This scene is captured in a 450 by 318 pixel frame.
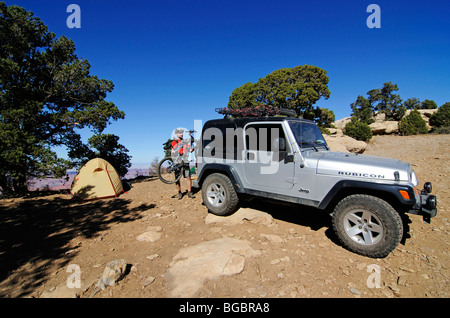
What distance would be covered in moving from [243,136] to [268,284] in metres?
3.04

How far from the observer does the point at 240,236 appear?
4094mm

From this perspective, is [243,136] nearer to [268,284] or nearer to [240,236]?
[240,236]

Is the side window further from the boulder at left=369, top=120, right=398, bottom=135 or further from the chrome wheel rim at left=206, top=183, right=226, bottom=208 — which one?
the boulder at left=369, top=120, right=398, bottom=135

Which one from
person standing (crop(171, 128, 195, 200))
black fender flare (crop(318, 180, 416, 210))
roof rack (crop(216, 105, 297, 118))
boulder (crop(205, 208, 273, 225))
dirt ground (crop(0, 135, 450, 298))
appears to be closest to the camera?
dirt ground (crop(0, 135, 450, 298))

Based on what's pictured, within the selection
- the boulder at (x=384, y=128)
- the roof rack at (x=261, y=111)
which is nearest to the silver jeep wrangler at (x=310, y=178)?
the roof rack at (x=261, y=111)

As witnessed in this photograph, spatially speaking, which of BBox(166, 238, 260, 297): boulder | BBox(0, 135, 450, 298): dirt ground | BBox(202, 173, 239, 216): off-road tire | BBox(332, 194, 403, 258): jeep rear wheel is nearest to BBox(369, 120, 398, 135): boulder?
BBox(0, 135, 450, 298): dirt ground

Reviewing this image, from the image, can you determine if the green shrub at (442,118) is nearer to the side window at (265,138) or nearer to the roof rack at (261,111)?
the roof rack at (261,111)

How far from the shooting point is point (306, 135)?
4523 mm

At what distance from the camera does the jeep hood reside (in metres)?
3.23

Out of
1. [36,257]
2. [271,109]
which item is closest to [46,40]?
[36,257]

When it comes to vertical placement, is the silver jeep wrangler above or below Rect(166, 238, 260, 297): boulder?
above

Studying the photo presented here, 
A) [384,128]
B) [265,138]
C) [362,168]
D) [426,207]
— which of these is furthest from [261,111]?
[384,128]

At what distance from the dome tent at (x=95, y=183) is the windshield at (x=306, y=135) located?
672 centimetres

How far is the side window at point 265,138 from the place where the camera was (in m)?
4.15
